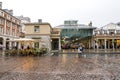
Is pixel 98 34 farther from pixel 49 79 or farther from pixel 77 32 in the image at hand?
pixel 49 79

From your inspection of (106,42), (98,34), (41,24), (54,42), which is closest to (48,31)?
(41,24)

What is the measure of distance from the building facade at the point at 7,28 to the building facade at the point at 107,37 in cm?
2308

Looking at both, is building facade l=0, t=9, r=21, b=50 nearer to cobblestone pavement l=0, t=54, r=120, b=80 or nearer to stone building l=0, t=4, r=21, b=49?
stone building l=0, t=4, r=21, b=49

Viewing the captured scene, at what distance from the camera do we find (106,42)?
54.1 meters

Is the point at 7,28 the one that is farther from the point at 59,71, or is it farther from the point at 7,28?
the point at 59,71

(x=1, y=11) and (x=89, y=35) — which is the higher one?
(x=1, y=11)

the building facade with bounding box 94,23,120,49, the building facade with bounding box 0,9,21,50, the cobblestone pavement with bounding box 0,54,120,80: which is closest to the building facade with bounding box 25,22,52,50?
the building facade with bounding box 0,9,21,50

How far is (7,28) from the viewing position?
5553cm

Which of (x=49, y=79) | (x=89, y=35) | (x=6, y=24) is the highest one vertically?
(x=6, y=24)

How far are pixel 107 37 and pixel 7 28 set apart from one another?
27.7m

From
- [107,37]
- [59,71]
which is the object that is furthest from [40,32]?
[59,71]

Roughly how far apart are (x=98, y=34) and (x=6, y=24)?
25.5m

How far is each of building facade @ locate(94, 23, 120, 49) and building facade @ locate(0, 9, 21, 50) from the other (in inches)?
909

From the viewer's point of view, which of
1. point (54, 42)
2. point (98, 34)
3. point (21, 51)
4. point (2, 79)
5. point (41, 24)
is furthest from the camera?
point (98, 34)
